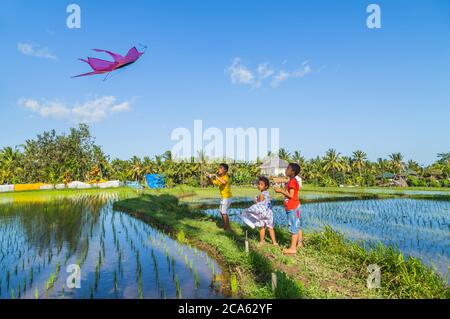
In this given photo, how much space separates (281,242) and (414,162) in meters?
53.4

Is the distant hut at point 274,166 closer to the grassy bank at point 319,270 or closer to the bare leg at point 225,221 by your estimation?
the bare leg at point 225,221

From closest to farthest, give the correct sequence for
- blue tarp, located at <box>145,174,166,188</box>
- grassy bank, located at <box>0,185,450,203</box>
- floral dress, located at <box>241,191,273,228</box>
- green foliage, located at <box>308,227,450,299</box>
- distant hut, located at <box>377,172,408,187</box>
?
green foliage, located at <box>308,227,450,299</box>, floral dress, located at <box>241,191,273,228</box>, grassy bank, located at <box>0,185,450,203</box>, blue tarp, located at <box>145,174,166,188</box>, distant hut, located at <box>377,172,408,187</box>

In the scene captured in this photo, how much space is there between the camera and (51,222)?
32.4 feet

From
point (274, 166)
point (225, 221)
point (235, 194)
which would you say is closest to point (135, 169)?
point (274, 166)

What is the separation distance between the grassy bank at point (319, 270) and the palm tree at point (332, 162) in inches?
1697

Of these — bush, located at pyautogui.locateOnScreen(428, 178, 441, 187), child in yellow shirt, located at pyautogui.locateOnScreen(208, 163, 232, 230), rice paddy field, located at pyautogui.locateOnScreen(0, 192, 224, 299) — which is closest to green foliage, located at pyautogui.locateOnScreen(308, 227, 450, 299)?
rice paddy field, located at pyautogui.locateOnScreen(0, 192, 224, 299)

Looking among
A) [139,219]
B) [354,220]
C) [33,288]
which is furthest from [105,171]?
[33,288]

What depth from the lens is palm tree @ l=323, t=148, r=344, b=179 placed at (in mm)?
47656

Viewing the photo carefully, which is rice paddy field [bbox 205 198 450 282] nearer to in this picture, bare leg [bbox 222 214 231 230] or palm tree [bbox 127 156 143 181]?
bare leg [bbox 222 214 231 230]

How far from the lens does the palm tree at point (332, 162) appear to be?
47656 millimetres

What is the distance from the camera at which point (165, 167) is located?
1714 inches

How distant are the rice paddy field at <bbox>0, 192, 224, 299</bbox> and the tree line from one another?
24512mm

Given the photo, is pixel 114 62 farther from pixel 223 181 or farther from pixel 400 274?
pixel 400 274
